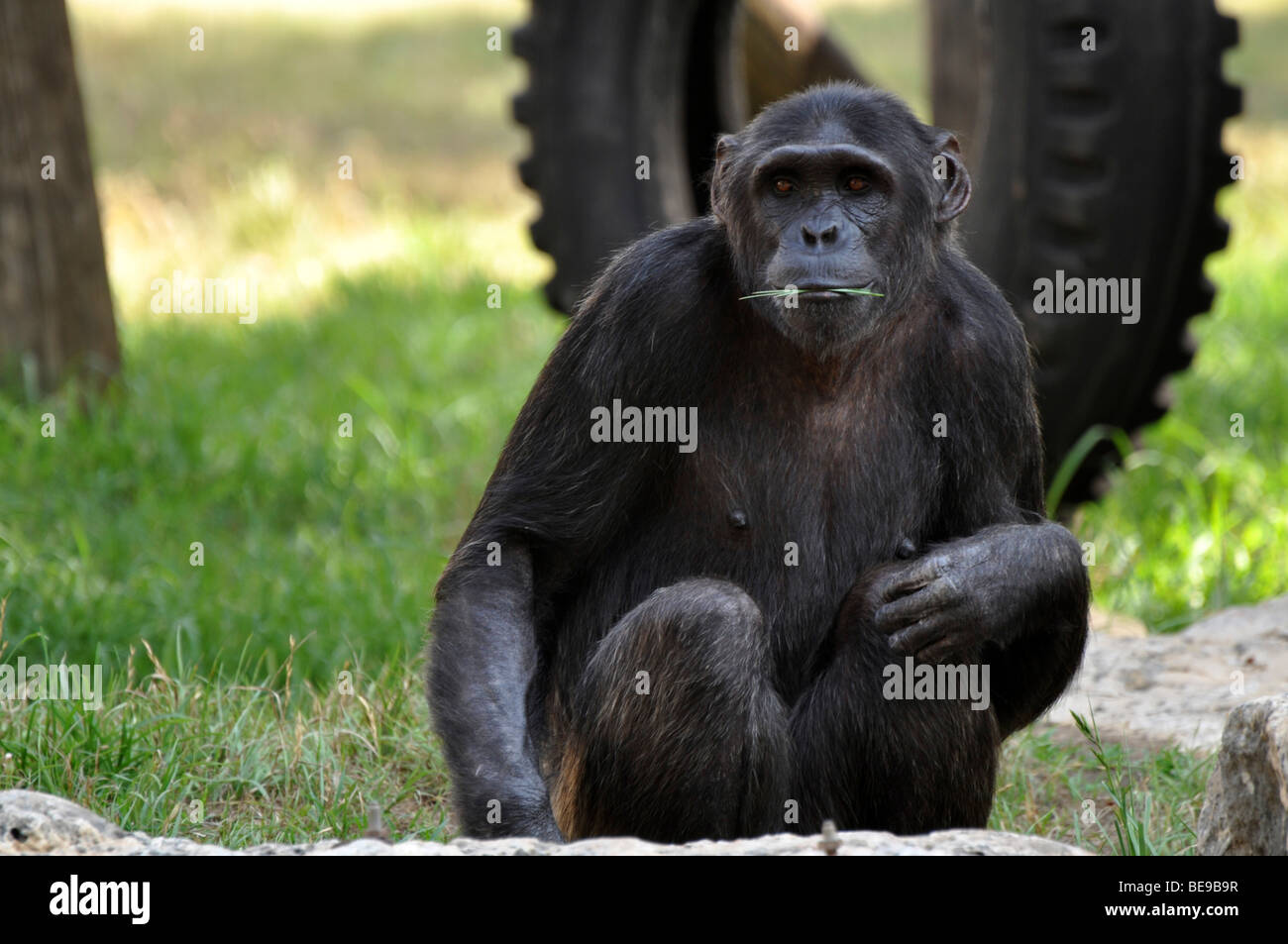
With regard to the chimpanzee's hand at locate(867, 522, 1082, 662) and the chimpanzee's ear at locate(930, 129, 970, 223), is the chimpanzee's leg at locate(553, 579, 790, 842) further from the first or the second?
the chimpanzee's ear at locate(930, 129, 970, 223)

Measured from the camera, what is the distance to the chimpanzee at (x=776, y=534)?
13.2 feet

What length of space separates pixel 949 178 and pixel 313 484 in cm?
414

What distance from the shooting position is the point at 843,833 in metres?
3.52

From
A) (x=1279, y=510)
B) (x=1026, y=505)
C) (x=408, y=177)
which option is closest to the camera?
(x=1026, y=505)

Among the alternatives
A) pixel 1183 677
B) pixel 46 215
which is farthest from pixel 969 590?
pixel 46 215

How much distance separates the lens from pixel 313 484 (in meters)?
7.95

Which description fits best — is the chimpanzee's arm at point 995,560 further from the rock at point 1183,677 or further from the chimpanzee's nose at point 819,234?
the rock at point 1183,677

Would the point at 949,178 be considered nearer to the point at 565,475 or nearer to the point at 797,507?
the point at 797,507

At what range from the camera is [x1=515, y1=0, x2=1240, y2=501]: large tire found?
7.10 meters

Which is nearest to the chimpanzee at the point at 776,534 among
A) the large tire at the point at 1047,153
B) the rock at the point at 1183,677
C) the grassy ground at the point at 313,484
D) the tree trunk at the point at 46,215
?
the grassy ground at the point at 313,484

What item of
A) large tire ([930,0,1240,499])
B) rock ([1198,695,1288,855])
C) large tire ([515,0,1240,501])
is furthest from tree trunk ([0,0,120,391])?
rock ([1198,695,1288,855])
